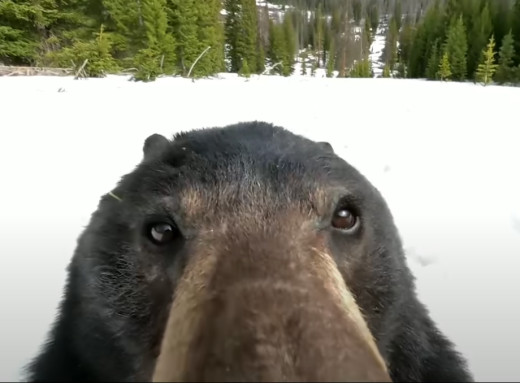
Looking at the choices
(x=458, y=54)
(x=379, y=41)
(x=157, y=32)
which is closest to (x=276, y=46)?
(x=458, y=54)

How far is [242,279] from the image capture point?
4.89ft

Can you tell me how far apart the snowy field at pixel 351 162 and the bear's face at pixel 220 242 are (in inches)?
48.0

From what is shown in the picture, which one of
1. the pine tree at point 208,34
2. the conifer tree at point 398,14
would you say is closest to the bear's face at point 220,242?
the pine tree at point 208,34

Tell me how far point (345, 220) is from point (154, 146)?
1.08 meters

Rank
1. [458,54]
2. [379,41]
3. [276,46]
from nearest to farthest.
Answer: [458,54] → [276,46] → [379,41]

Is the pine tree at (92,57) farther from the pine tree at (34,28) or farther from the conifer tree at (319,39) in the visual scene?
the conifer tree at (319,39)

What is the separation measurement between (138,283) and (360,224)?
99 centimetres

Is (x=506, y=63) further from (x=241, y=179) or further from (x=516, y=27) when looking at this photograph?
(x=241, y=179)

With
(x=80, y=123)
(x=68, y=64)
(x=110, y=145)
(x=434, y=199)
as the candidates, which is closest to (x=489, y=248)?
(x=434, y=199)

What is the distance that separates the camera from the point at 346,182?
2.25 meters

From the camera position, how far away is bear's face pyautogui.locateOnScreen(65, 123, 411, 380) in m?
1.61

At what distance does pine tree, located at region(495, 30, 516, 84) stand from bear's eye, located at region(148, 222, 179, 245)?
36.9 meters

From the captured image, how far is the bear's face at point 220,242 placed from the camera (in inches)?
63.2

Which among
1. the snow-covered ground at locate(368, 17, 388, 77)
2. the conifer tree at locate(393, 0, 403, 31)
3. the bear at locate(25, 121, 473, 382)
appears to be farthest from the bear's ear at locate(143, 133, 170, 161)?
the conifer tree at locate(393, 0, 403, 31)
